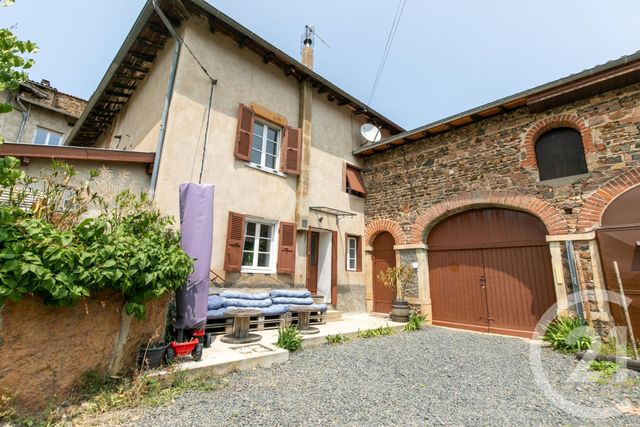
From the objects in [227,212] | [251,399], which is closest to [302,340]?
[251,399]

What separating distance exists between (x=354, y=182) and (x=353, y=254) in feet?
7.81

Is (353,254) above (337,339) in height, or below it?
above

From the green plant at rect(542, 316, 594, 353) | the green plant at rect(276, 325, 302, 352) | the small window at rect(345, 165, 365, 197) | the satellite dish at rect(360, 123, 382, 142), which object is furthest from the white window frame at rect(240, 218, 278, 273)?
the green plant at rect(542, 316, 594, 353)

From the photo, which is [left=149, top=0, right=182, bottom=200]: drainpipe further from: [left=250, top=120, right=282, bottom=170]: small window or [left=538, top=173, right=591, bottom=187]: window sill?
[left=538, top=173, right=591, bottom=187]: window sill

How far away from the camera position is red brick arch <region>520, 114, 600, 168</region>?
241 inches

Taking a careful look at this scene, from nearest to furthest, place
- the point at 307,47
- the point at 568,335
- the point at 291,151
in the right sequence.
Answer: the point at 568,335
the point at 291,151
the point at 307,47

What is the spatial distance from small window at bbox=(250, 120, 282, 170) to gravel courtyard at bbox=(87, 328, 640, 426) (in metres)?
4.77

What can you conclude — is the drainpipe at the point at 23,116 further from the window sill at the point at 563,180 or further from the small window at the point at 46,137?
the window sill at the point at 563,180

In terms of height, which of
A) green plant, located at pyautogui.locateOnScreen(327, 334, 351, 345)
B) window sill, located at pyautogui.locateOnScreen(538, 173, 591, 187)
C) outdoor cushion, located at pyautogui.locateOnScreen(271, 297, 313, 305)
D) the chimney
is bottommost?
green plant, located at pyautogui.locateOnScreen(327, 334, 351, 345)

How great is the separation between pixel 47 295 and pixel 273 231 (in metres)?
5.02

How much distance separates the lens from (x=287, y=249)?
7535 millimetres

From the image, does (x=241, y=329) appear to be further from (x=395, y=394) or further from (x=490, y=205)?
(x=490, y=205)

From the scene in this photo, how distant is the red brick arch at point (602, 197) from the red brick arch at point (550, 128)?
79 centimetres

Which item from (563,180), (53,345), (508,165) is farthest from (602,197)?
(53,345)
